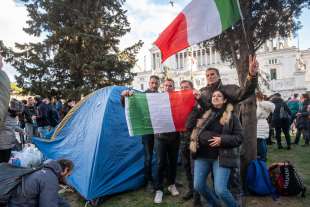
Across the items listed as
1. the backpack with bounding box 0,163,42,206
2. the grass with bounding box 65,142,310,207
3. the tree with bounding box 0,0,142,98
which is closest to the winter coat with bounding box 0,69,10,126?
the backpack with bounding box 0,163,42,206

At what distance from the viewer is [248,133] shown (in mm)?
4605

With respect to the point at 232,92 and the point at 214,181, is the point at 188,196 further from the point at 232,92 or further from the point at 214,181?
the point at 232,92

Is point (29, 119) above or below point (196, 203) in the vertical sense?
above

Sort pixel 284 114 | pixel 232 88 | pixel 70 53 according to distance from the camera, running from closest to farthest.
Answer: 1. pixel 232 88
2. pixel 284 114
3. pixel 70 53

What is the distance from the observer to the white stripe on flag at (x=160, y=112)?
15.0ft

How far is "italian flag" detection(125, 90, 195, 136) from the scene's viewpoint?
4582 mm

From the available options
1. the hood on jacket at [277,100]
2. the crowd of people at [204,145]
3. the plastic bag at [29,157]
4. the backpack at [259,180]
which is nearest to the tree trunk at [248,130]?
the backpack at [259,180]

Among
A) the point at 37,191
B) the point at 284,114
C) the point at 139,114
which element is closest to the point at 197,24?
the point at 139,114

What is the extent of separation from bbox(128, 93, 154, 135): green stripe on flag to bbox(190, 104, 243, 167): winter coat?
1.17 metres

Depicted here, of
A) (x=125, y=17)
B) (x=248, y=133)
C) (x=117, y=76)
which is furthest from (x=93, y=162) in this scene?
(x=125, y=17)

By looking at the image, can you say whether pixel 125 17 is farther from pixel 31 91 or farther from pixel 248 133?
pixel 248 133

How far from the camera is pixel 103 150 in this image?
4.85 meters

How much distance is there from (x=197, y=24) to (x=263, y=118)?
3.37 m

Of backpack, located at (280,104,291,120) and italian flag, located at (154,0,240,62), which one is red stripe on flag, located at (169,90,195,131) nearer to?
italian flag, located at (154,0,240,62)
